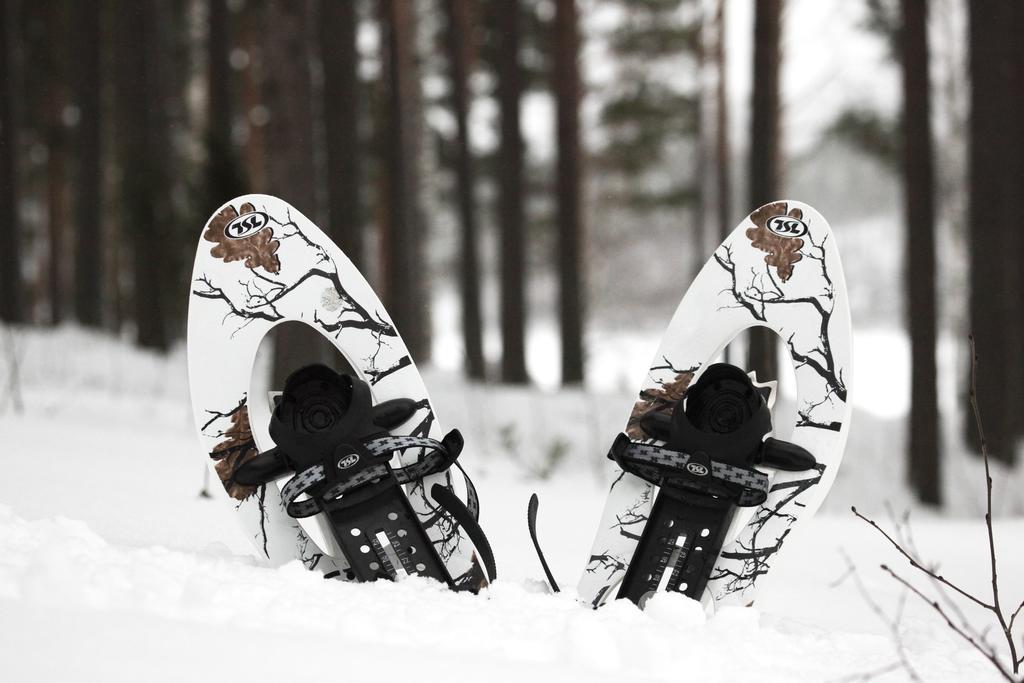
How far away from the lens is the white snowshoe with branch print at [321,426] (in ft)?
7.00

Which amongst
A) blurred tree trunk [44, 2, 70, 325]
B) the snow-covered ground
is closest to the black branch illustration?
the snow-covered ground

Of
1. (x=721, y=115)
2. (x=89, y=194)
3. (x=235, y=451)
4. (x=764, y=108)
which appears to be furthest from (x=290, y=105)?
(x=721, y=115)

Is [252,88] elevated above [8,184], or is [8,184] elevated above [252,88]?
[252,88]

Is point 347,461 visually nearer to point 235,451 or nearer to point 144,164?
point 235,451

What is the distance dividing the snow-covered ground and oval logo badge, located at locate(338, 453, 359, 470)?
1.03 feet

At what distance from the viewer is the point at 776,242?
2459mm

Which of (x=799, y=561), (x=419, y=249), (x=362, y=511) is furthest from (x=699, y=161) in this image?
(x=362, y=511)

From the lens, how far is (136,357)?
8641 millimetres

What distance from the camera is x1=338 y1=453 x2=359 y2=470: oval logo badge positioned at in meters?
2.12

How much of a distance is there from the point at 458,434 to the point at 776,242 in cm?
104

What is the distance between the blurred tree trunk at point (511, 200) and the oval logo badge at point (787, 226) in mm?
5801

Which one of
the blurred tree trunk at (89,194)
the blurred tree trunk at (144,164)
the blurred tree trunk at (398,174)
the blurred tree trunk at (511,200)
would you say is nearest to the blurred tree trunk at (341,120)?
the blurred tree trunk at (398,174)

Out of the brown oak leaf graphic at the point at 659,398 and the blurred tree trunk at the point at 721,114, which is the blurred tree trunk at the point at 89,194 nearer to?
the blurred tree trunk at the point at 721,114

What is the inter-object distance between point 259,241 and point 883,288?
22602mm
